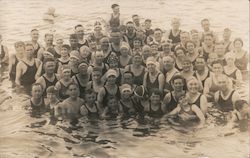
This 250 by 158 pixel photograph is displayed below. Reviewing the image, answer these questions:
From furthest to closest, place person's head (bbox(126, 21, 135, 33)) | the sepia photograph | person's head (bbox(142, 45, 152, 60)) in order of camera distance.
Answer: person's head (bbox(126, 21, 135, 33)) → person's head (bbox(142, 45, 152, 60)) → the sepia photograph

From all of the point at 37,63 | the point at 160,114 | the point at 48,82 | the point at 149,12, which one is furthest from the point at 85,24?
the point at 160,114

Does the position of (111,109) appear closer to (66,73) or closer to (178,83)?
(66,73)

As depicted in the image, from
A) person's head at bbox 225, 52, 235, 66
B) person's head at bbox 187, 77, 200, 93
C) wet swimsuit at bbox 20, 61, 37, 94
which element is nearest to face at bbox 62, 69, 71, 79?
wet swimsuit at bbox 20, 61, 37, 94

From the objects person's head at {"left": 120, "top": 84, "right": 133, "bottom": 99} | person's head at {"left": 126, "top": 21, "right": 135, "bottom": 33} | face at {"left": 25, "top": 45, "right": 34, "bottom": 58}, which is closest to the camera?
person's head at {"left": 120, "top": 84, "right": 133, "bottom": 99}

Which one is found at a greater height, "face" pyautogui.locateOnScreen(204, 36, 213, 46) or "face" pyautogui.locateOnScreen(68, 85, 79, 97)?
"face" pyautogui.locateOnScreen(204, 36, 213, 46)

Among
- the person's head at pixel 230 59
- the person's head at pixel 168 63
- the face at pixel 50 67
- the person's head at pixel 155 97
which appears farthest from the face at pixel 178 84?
the face at pixel 50 67

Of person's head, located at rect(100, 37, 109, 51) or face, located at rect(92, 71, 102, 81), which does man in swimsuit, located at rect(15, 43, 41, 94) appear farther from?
face, located at rect(92, 71, 102, 81)

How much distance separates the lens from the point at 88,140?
455 cm

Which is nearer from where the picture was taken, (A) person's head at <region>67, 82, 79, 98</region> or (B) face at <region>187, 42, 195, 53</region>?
(A) person's head at <region>67, 82, 79, 98</region>

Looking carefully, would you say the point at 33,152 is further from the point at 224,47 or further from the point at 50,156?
the point at 224,47

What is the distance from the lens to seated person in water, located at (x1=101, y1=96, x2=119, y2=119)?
195 inches

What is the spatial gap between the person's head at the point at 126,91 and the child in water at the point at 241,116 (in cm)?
130

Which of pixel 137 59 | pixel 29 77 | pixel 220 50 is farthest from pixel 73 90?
pixel 220 50

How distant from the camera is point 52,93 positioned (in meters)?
5.11
